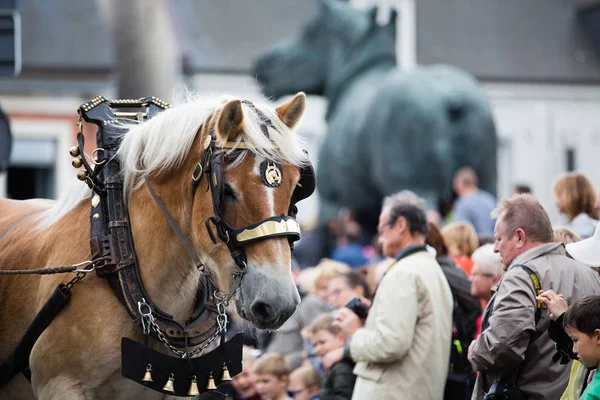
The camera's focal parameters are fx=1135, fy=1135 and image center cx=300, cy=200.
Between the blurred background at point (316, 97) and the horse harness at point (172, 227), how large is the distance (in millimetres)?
20763

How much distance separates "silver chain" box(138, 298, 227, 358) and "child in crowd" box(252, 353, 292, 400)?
2385 mm

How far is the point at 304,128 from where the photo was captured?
27.9 metres

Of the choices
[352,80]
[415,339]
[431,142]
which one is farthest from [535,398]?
[352,80]

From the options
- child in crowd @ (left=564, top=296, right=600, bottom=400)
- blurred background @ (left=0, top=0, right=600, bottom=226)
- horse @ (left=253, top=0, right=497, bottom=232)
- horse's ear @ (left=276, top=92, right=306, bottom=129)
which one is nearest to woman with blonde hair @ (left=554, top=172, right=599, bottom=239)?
child in crowd @ (left=564, top=296, right=600, bottom=400)

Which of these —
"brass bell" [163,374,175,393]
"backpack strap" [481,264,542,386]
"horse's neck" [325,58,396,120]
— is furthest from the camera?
"horse's neck" [325,58,396,120]

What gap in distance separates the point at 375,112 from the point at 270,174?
29.7 feet

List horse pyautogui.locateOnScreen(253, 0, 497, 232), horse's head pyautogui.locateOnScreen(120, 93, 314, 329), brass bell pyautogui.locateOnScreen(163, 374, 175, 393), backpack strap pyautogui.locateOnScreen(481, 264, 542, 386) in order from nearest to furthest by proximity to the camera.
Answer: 1. horse's head pyautogui.locateOnScreen(120, 93, 314, 329)
2. brass bell pyautogui.locateOnScreen(163, 374, 175, 393)
3. backpack strap pyautogui.locateOnScreen(481, 264, 542, 386)
4. horse pyautogui.locateOnScreen(253, 0, 497, 232)

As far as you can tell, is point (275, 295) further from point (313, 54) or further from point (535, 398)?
point (313, 54)

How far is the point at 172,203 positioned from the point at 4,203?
1590mm

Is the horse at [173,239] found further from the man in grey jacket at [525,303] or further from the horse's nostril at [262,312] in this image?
the man in grey jacket at [525,303]

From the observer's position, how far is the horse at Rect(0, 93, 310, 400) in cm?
436

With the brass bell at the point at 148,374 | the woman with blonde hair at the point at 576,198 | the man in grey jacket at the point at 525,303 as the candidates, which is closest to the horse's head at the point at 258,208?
the brass bell at the point at 148,374

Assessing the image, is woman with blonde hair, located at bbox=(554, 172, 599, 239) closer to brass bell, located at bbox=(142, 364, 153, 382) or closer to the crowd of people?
the crowd of people

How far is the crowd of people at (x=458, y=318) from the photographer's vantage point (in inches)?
189
